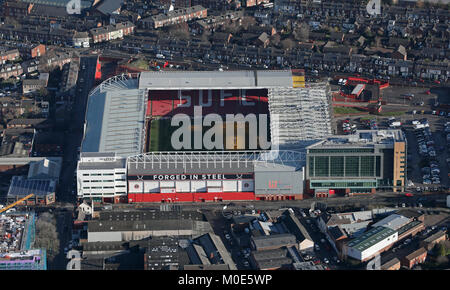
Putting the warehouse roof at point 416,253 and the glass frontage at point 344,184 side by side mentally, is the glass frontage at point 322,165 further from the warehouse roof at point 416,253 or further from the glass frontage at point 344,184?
the warehouse roof at point 416,253

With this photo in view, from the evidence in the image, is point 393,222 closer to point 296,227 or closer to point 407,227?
point 407,227

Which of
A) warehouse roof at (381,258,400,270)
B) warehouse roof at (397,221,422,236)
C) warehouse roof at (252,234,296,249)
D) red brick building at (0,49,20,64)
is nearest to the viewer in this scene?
warehouse roof at (381,258,400,270)

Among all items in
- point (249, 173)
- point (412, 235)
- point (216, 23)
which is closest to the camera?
point (412, 235)

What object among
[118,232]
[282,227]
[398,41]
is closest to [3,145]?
[118,232]

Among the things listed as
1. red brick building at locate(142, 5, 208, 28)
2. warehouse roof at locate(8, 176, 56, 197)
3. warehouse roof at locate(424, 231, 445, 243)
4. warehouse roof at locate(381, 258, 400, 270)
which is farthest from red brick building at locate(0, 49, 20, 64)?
warehouse roof at locate(381, 258, 400, 270)

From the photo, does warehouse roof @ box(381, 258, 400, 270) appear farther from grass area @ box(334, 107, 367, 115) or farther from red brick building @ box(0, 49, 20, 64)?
red brick building @ box(0, 49, 20, 64)

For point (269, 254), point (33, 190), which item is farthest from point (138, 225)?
point (33, 190)

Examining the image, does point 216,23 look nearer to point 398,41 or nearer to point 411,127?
point 398,41

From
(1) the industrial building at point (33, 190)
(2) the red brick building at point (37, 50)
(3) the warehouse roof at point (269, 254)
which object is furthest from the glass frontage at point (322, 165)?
(2) the red brick building at point (37, 50)
